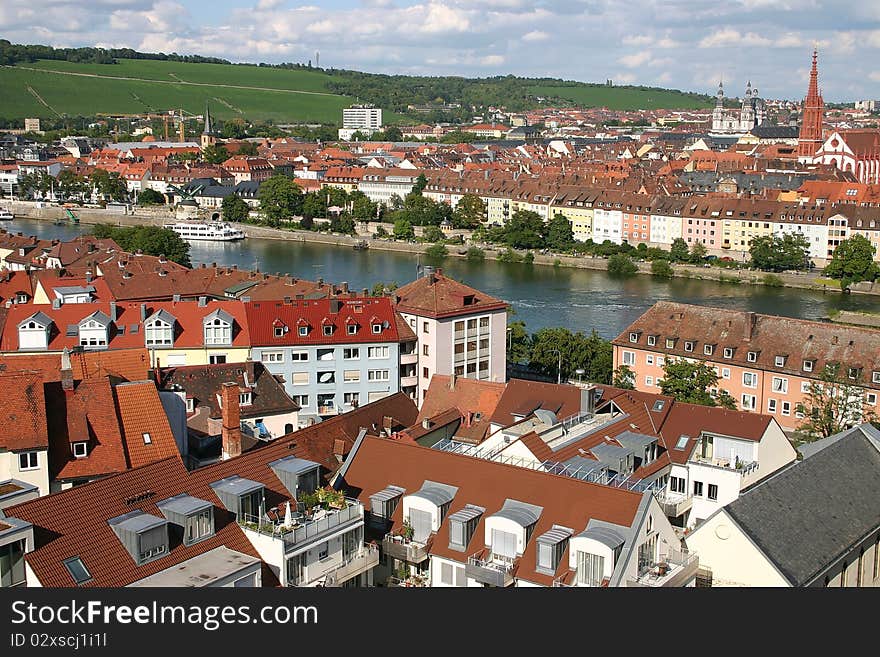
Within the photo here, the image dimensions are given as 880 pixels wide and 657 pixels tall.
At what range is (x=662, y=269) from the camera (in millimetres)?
23031

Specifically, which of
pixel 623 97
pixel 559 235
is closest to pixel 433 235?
pixel 559 235

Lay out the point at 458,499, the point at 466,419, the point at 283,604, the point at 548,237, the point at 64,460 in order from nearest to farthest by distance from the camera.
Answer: the point at 283,604
the point at 458,499
the point at 64,460
the point at 466,419
the point at 548,237

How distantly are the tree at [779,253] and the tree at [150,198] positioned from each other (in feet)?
65.1

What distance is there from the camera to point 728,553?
5.23 m

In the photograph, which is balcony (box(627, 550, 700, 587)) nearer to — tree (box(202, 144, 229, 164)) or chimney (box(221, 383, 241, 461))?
chimney (box(221, 383, 241, 461))

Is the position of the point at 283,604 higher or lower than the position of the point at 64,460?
higher

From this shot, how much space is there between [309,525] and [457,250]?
71.8 feet

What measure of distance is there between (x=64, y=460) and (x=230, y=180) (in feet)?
107

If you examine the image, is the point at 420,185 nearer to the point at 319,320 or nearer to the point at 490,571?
the point at 319,320

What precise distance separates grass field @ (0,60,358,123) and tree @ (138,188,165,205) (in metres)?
22.3

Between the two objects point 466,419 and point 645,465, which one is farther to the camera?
point 466,419

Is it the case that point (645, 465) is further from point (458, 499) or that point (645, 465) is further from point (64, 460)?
point (64, 460)

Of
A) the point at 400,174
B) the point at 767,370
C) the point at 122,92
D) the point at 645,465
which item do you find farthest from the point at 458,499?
the point at 122,92

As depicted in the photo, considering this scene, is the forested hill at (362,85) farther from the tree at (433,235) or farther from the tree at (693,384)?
the tree at (693,384)
